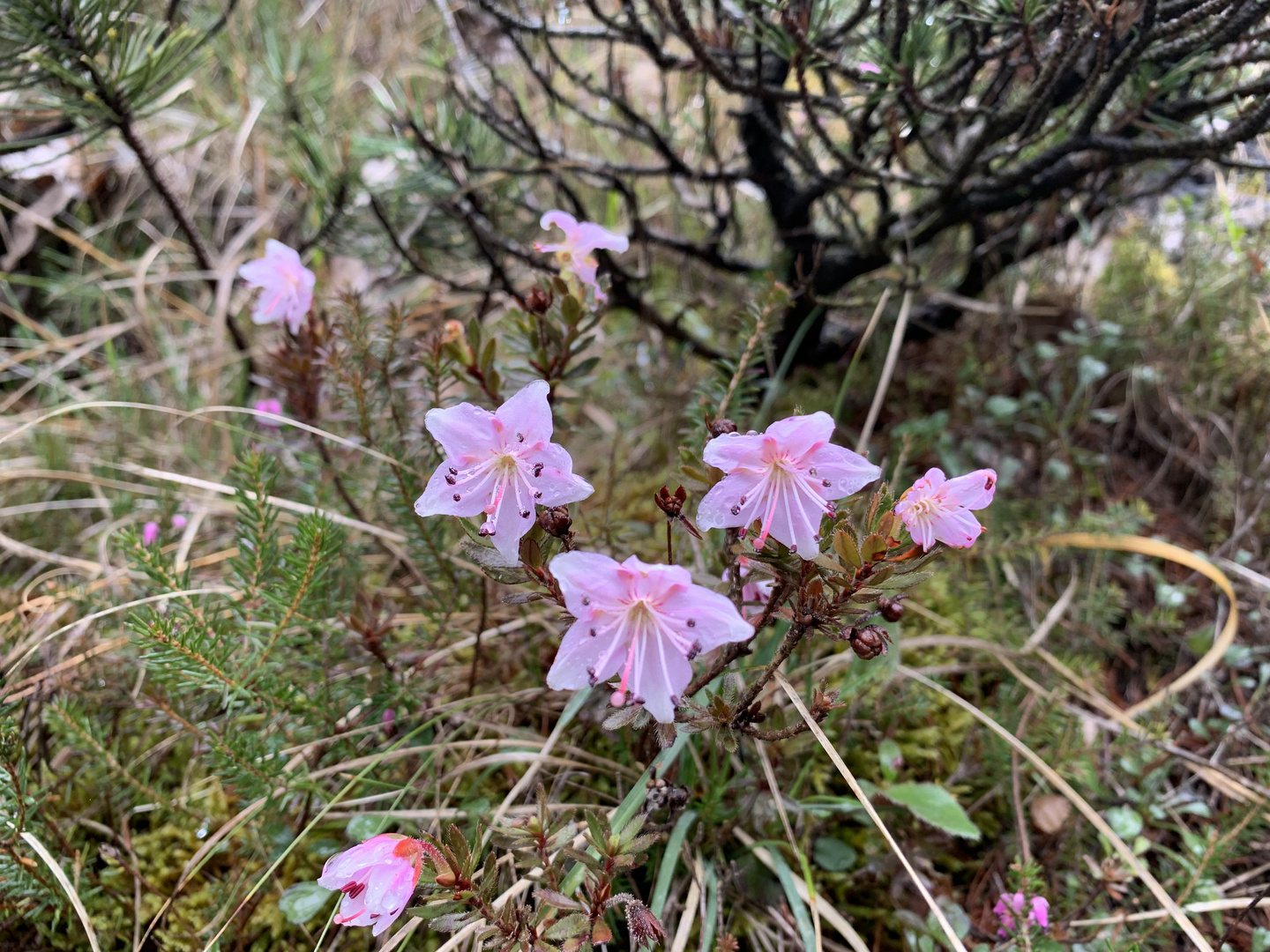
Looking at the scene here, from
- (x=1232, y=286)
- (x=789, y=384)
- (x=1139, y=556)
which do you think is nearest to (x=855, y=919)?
(x=1139, y=556)

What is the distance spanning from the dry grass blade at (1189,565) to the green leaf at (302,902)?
6.09 ft

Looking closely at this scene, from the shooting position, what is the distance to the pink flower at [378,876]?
99 cm

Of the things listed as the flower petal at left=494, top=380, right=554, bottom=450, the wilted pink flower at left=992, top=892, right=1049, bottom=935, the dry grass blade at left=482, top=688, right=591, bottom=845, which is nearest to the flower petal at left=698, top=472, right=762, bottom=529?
the flower petal at left=494, top=380, right=554, bottom=450

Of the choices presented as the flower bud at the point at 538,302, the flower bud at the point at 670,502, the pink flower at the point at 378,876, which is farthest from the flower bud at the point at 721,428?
the pink flower at the point at 378,876

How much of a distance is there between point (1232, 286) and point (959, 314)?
2.97 feet

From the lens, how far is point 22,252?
3.53 meters

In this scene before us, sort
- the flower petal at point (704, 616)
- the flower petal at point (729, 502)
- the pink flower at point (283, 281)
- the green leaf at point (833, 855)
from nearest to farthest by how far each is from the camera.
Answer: the flower petal at point (704, 616), the flower petal at point (729, 502), the green leaf at point (833, 855), the pink flower at point (283, 281)

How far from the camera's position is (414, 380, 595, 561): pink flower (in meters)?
1.10

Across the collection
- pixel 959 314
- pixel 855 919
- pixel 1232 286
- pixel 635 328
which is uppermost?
pixel 635 328

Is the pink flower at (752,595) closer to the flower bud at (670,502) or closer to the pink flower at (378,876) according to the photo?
the flower bud at (670,502)

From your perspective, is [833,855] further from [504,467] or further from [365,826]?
[504,467]

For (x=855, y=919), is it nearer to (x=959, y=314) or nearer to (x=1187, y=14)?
(x=1187, y=14)

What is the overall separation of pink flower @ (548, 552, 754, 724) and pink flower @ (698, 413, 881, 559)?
0.44 feet

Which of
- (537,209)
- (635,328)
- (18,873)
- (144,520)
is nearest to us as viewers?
(18,873)
